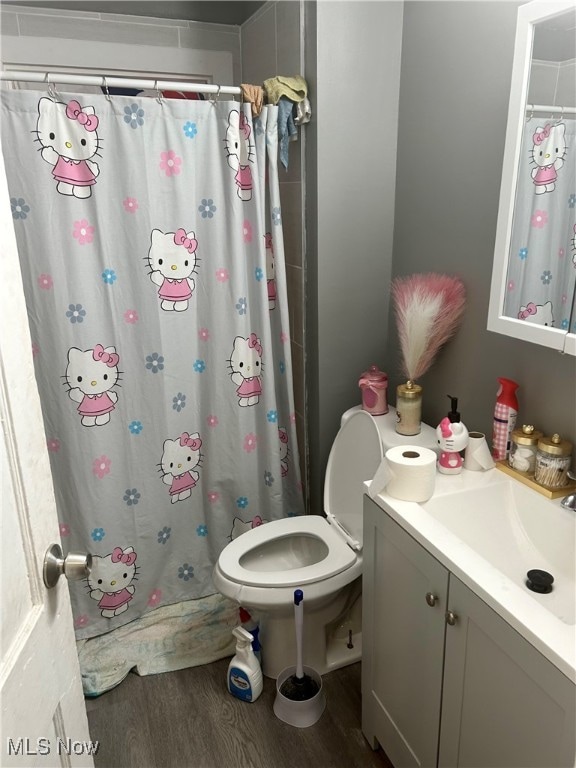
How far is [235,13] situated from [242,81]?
26cm

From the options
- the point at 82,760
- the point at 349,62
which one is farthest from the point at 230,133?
the point at 82,760

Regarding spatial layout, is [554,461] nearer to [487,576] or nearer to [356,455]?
[487,576]

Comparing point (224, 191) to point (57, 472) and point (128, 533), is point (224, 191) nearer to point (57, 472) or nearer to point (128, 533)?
point (57, 472)

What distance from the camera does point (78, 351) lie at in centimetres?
179

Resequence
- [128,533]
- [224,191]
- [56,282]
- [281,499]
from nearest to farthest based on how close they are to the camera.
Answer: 1. [56,282]
2. [224,191]
3. [128,533]
4. [281,499]

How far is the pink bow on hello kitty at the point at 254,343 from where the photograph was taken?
2.03 m

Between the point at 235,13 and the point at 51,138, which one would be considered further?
the point at 235,13

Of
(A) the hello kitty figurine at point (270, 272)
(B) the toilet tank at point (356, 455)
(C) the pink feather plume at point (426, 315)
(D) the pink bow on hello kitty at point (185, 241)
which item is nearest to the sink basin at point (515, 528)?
(B) the toilet tank at point (356, 455)

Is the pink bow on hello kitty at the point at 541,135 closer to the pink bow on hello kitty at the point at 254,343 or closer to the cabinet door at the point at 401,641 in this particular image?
the cabinet door at the point at 401,641

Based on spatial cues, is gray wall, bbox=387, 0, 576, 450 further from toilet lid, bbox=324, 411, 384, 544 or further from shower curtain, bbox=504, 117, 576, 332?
toilet lid, bbox=324, 411, 384, 544

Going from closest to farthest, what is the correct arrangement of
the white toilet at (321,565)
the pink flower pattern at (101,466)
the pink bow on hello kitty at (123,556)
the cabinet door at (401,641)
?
the cabinet door at (401,641) < the white toilet at (321,565) < the pink flower pattern at (101,466) < the pink bow on hello kitty at (123,556)

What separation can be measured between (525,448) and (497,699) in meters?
0.57

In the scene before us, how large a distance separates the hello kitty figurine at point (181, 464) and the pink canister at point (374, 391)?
0.61 m

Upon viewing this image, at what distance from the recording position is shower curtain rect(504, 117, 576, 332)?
1235 millimetres
